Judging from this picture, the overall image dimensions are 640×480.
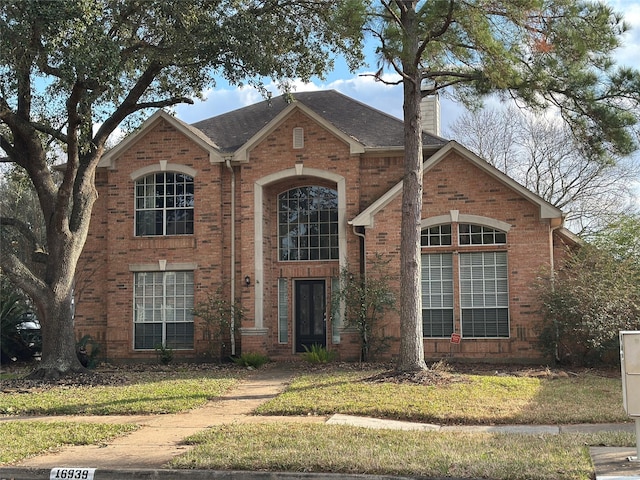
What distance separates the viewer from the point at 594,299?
15539mm

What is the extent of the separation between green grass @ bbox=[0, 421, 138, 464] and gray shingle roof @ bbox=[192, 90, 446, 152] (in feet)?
34.6

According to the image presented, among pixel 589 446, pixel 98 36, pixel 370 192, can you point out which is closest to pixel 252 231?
pixel 370 192

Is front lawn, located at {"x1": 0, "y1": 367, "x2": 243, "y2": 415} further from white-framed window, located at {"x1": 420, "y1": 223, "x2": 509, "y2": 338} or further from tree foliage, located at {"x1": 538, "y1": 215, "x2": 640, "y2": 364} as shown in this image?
tree foliage, located at {"x1": 538, "y1": 215, "x2": 640, "y2": 364}

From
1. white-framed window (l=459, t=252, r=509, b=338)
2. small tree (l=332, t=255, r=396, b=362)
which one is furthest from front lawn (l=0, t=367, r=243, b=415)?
white-framed window (l=459, t=252, r=509, b=338)

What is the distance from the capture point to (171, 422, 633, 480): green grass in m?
7.12

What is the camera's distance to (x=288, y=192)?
20438 mm

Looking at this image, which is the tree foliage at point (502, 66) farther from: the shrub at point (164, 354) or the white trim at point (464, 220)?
the shrub at point (164, 354)

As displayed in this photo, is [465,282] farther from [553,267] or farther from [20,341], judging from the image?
[20,341]

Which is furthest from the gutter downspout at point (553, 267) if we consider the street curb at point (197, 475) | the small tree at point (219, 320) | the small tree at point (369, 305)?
the street curb at point (197, 475)

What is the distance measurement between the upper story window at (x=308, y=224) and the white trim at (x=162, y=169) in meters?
2.59

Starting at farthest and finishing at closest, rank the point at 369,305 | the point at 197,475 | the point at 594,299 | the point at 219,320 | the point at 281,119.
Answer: the point at 281,119 → the point at 219,320 → the point at 369,305 → the point at 594,299 → the point at 197,475

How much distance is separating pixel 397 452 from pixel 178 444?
9.20ft

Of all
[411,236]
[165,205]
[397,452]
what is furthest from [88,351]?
[397,452]

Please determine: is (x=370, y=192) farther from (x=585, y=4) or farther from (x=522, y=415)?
(x=522, y=415)
